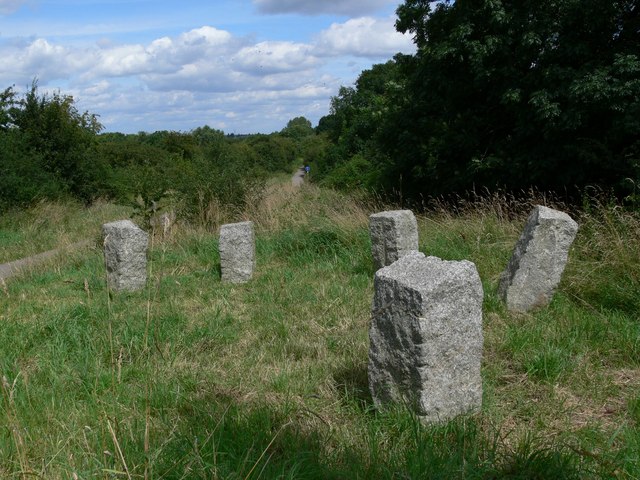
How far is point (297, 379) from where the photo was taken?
4.19m

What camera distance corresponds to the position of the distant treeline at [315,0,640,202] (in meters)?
9.73

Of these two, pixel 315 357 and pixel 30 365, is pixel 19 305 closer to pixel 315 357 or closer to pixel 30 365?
pixel 30 365

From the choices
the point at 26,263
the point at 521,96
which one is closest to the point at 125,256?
the point at 26,263

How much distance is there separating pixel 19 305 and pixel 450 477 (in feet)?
17.6

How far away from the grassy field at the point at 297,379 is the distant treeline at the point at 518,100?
261 centimetres

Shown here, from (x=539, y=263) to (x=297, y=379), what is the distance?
2917 mm

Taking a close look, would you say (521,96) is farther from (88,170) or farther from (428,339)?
(88,170)

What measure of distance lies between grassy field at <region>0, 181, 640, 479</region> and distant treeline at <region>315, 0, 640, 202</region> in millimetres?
2608

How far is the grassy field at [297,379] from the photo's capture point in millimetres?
2908

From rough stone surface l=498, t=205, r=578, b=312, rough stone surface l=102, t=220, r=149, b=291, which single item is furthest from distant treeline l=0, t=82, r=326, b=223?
rough stone surface l=498, t=205, r=578, b=312

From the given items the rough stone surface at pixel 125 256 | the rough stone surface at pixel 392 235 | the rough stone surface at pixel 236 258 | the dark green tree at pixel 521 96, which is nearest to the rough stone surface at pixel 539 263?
the rough stone surface at pixel 392 235

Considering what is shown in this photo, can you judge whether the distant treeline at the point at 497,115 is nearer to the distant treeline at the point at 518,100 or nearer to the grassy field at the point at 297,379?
the distant treeline at the point at 518,100

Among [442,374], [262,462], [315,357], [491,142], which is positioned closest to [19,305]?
[315,357]

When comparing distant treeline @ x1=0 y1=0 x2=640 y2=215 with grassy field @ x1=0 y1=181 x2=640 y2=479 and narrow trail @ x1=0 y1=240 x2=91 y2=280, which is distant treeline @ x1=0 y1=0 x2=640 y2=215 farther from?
grassy field @ x1=0 y1=181 x2=640 y2=479
